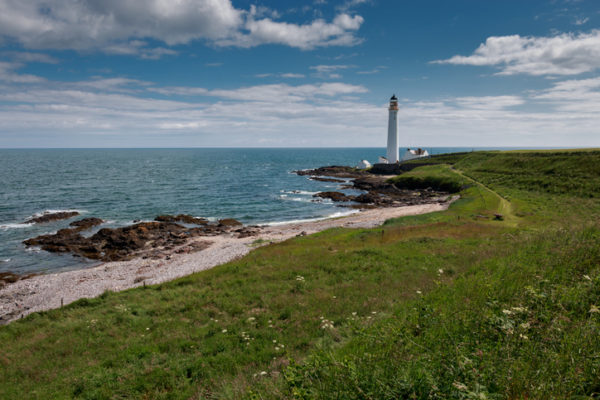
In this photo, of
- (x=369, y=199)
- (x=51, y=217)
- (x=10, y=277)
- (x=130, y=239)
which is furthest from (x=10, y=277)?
(x=369, y=199)

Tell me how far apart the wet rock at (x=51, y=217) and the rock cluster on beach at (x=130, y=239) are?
19.6 feet

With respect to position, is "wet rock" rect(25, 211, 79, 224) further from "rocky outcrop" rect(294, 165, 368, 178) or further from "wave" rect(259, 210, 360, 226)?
"rocky outcrop" rect(294, 165, 368, 178)

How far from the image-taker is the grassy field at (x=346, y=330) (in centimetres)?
445

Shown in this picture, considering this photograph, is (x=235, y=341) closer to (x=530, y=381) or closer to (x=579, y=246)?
(x=530, y=381)

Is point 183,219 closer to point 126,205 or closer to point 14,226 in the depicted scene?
point 126,205

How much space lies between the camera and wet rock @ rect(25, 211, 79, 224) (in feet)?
161

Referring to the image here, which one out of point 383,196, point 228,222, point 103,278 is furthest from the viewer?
point 383,196

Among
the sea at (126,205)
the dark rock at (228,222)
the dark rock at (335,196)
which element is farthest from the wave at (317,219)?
the dark rock at (335,196)

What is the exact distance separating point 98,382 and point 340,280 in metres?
11.6

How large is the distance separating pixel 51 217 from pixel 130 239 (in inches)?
845

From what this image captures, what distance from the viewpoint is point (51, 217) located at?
5088cm

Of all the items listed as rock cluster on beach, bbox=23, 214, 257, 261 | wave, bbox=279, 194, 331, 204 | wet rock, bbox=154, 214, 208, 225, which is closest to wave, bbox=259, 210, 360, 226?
rock cluster on beach, bbox=23, 214, 257, 261

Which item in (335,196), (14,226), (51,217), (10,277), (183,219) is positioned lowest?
(10,277)

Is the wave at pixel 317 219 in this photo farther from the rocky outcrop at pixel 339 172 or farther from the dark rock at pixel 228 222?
the rocky outcrop at pixel 339 172
